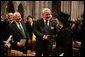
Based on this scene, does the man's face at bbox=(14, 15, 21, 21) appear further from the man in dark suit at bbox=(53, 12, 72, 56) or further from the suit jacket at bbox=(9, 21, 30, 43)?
the man in dark suit at bbox=(53, 12, 72, 56)

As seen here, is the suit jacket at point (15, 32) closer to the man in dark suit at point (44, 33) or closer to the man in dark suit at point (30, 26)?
the man in dark suit at point (30, 26)

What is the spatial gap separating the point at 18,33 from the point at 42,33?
0.35 metres

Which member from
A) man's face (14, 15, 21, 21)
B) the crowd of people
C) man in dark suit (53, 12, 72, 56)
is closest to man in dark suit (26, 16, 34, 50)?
the crowd of people

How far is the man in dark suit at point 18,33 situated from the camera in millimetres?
3391

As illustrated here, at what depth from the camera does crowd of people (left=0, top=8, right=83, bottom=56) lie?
3.34 m

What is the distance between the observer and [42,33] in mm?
3383

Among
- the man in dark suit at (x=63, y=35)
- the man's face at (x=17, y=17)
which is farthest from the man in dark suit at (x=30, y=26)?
the man in dark suit at (x=63, y=35)

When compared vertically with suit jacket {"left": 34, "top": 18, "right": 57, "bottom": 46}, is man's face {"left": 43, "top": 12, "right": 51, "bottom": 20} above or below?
above

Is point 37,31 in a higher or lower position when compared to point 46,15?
lower

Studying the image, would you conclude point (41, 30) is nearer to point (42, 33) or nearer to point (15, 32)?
point (42, 33)

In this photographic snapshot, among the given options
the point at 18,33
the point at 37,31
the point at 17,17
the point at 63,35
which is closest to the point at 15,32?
the point at 18,33

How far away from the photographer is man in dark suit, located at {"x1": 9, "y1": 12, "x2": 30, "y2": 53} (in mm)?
3391

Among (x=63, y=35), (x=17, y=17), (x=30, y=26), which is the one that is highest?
(x=17, y=17)

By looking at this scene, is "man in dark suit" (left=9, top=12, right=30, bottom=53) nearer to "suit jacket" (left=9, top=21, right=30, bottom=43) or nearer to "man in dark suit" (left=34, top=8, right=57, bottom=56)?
"suit jacket" (left=9, top=21, right=30, bottom=43)
